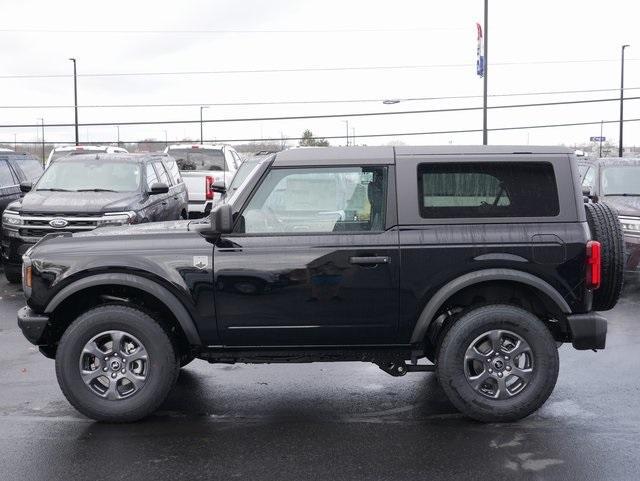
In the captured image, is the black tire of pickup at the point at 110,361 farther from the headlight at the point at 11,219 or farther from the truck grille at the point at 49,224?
the headlight at the point at 11,219

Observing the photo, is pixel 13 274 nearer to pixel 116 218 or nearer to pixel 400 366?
pixel 116 218

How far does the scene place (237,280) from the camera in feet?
17.4

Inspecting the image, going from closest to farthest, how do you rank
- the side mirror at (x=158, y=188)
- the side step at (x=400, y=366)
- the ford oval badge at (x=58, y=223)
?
the side step at (x=400, y=366), the ford oval badge at (x=58, y=223), the side mirror at (x=158, y=188)

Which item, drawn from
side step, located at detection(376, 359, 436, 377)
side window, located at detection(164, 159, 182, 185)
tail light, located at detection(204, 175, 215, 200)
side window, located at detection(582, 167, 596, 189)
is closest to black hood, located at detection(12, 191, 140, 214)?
side window, located at detection(164, 159, 182, 185)

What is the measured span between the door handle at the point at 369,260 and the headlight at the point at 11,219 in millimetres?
7349

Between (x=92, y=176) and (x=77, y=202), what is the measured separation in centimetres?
114

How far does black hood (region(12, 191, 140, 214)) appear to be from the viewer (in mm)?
11031

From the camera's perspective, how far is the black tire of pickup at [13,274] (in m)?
11.7

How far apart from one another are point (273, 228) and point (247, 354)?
0.88 m

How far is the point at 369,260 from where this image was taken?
527 cm

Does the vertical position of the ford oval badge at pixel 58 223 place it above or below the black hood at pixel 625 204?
below

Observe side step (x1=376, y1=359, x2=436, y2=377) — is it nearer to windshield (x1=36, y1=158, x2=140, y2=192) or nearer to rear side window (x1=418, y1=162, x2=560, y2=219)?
rear side window (x1=418, y1=162, x2=560, y2=219)

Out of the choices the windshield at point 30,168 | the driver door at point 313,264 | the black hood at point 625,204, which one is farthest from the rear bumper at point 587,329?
the windshield at point 30,168

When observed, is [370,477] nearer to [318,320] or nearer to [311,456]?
[311,456]
